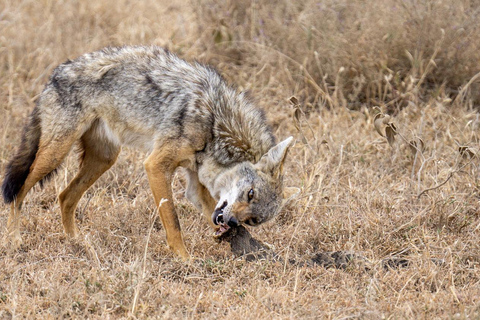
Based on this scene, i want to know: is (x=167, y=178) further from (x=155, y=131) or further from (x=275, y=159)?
(x=275, y=159)

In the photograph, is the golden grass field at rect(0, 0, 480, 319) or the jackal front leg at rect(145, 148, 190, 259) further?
the jackal front leg at rect(145, 148, 190, 259)

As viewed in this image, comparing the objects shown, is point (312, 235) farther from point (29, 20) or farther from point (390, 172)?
point (29, 20)

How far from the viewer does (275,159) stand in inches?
223

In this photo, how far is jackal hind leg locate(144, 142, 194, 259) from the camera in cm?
576

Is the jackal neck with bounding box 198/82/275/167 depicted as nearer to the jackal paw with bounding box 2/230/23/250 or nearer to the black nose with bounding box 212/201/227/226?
the black nose with bounding box 212/201/227/226

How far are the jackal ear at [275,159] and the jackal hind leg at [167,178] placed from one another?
25.8 inches

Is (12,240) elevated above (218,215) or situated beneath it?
situated beneath

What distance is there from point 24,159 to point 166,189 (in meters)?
1.50

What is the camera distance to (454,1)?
28.5 ft

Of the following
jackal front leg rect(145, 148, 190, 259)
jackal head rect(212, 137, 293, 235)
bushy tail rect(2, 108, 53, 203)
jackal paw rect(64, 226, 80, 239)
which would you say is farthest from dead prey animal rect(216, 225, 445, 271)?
bushy tail rect(2, 108, 53, 203)

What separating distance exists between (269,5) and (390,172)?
3.82m

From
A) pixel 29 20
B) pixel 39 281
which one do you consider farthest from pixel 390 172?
pixel 29 20

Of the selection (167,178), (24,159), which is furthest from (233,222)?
(24,159)

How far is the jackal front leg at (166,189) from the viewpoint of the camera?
5750 mm
